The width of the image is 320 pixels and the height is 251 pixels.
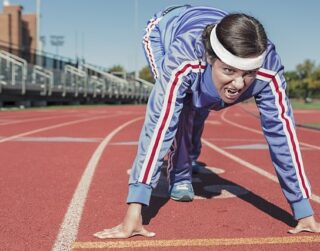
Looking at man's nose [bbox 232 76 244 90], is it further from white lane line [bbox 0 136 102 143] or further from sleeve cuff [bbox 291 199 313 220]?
white lane line [bbox 0 136 102 143]

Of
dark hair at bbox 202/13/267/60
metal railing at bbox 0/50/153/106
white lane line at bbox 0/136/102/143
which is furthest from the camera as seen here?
metal railing at bbox 0/50/153/106

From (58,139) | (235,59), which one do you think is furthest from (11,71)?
(235,59)

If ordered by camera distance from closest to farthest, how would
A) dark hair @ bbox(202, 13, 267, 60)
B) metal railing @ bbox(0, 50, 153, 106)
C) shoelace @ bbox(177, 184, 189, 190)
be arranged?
1. dark hair @ bbox(202, 13, 267, 60)
2. shoelace @ bbox(177, 184, 189, 190)
3. metal railing @ bbox(0, 50, 153, 106)

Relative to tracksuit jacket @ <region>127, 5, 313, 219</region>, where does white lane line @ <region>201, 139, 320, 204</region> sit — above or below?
below

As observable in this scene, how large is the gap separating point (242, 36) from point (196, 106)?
796 mm

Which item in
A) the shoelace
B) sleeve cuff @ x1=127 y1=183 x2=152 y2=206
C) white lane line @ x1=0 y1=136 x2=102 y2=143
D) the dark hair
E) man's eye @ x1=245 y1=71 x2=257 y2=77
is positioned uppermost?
the dark hair

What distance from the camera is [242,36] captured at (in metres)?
2.86

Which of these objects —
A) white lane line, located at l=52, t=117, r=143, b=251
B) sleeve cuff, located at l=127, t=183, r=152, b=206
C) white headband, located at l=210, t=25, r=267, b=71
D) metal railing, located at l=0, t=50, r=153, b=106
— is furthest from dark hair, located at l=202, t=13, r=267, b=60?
metal railing, located at l=0, t=50, r=153, b=106

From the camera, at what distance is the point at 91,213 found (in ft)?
12.5

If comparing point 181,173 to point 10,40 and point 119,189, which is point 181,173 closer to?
point 119,189

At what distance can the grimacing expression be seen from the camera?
294cm

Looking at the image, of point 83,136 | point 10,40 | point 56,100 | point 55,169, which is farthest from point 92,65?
point 55,169

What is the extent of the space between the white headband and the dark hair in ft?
0.07

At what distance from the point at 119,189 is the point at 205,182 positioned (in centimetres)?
97
